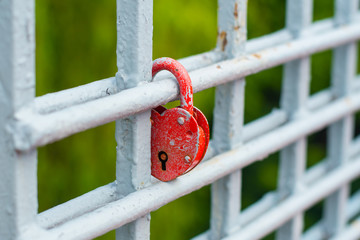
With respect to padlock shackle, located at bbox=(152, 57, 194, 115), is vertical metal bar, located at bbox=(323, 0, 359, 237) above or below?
below

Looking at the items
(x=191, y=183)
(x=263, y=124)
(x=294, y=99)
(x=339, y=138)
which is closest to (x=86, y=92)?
(x=191, y=183)

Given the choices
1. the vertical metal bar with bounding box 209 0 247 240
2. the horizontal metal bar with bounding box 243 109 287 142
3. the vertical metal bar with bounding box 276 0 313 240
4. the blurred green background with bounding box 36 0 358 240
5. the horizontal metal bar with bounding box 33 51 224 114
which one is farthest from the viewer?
the blurred green background with bounding box 36 0 358 240

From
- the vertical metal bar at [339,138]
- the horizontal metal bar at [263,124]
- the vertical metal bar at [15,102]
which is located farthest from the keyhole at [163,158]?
the vertical metal bar at [339,138]

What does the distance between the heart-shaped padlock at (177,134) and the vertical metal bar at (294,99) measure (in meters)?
0.63

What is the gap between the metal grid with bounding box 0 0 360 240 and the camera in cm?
79

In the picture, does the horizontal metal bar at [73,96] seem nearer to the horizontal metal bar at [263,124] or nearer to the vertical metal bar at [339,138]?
the horizontal metal bar at [263,124]

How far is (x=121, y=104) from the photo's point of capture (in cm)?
90

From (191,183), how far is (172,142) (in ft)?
0.48

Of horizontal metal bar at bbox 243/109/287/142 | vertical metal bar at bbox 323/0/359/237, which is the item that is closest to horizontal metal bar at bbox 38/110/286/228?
horizontal metal bar at bbox 243/109/287/142

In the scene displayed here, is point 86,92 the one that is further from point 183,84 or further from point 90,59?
point 90,59

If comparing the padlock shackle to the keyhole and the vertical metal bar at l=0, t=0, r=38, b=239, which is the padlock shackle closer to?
the keyhole

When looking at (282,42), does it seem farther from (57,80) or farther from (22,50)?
(57,80)

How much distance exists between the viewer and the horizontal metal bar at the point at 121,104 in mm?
781

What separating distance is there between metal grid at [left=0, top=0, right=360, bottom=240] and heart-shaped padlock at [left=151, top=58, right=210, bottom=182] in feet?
0.07
